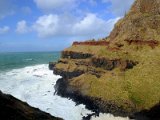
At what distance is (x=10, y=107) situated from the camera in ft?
51.7

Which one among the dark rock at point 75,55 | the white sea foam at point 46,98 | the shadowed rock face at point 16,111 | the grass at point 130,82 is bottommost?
the white sea foam at point 46,98

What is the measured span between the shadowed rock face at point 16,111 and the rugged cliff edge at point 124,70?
27.2 meters

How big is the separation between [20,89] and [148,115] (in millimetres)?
30069

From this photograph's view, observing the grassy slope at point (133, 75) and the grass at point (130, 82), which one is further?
the grassy slope at point (133, 75)

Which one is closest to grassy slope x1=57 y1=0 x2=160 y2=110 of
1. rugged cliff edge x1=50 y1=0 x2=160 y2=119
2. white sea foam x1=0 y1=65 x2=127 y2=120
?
rugged cliff edge x1=50 y1=0 x2=160 y2=119

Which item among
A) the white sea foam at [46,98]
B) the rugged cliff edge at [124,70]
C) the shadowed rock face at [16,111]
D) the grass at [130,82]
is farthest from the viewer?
the white sea foam at [46,98]

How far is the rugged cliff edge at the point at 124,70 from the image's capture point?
145 feet

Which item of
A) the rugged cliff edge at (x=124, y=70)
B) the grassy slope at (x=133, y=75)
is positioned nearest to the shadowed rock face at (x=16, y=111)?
the rugged cliff edge at (x=124, y=70)

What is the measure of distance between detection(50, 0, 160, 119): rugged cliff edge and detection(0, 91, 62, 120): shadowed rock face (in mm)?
27246

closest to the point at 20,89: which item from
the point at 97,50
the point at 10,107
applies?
the point at 97,50

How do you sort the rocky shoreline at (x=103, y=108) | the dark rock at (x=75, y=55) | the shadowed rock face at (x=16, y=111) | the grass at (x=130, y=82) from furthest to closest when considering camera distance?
the dark rock at (x=75, y=55) → the grass at (x=130, y=82) → the rocky shoreline at (x=103, y=108) → the shadowed rock face at (x=16, y=111)

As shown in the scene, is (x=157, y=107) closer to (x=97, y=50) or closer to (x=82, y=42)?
(x=97, y=50)

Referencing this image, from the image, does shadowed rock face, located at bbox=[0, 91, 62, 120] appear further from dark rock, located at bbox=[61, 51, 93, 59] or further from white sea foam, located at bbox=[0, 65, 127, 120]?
dark rock, located at bbox=[61, 51, 93, 59]

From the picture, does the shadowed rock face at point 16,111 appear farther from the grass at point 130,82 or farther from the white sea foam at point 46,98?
the grass at point 130,82
